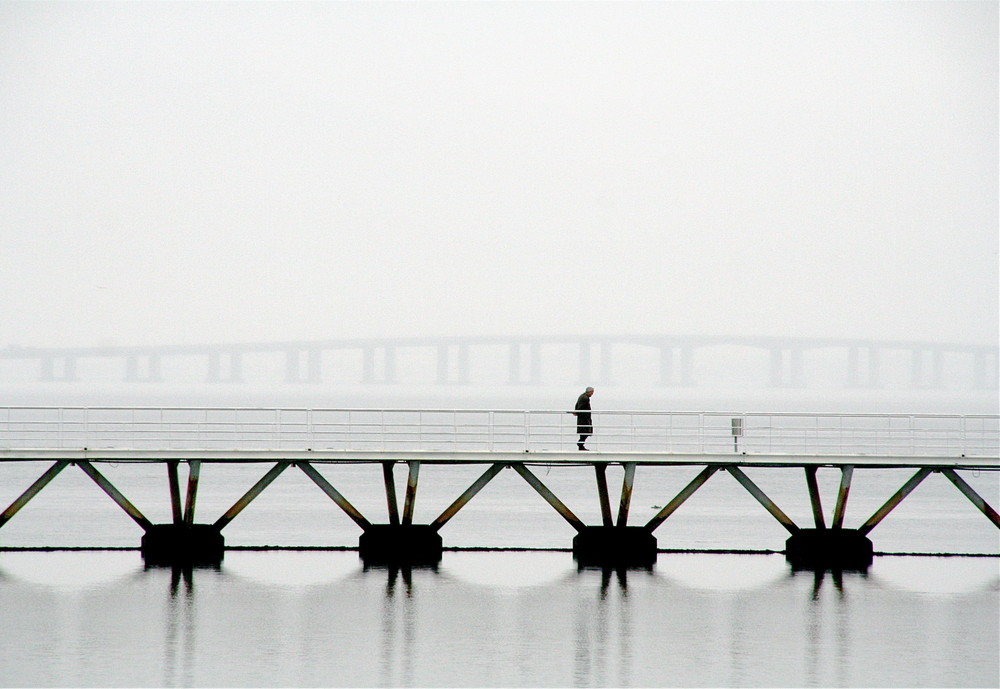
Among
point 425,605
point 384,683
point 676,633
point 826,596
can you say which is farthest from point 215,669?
point 826,596

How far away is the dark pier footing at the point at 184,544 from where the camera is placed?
30.6 metres

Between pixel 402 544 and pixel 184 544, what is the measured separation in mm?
5137

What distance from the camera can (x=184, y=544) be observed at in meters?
30.6

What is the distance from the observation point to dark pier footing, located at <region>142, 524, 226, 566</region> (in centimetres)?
3058

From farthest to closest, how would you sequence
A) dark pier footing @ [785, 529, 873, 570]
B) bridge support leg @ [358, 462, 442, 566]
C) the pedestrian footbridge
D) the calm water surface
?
dark pier footing @ [785, 529, 873, 570]
bridge support leg @ [358, 462, 442, 566]
the pedestrian footbridge
the calm water surface

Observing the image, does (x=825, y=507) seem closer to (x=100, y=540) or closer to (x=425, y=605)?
(x=100, y=540)

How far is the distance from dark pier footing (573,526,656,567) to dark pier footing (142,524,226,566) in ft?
28.7

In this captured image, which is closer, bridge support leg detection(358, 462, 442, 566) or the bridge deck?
the bridge deck

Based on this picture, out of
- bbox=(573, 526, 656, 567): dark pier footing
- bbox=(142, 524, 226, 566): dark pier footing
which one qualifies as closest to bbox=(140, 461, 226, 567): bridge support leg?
bbox=(142, 524, 226, 566): dark pier footing

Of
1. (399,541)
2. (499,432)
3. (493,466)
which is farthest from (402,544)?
(499,432)

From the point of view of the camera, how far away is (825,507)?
6962 centimetres

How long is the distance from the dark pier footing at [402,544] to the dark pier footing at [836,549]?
8955 mm

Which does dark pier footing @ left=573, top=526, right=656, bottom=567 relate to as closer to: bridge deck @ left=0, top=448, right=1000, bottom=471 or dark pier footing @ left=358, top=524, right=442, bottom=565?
bridge deck @ left=0, top=448, right=1000, bottom=471

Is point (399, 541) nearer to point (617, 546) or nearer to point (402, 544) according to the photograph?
point (402, 544)
